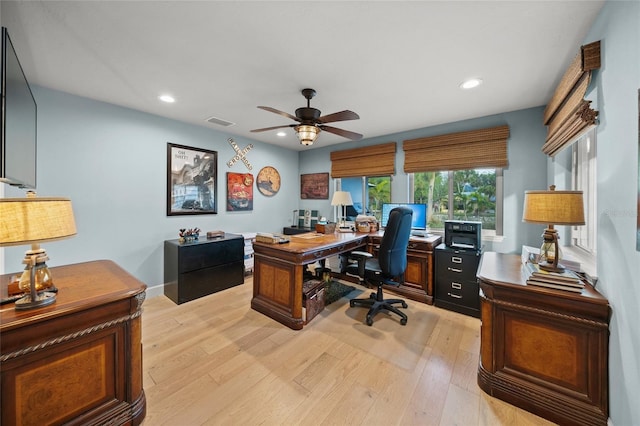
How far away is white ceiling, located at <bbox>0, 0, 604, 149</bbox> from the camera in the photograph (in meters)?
1.46

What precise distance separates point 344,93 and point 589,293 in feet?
8.15

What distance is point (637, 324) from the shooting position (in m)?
1.07

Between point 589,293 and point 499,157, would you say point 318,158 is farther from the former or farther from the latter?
point 589,293

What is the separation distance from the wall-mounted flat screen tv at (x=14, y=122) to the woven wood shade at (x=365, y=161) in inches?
152

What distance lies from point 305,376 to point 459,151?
331 cm

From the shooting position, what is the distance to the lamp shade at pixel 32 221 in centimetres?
97

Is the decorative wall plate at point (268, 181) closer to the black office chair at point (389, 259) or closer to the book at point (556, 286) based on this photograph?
the black office chair at point (389, 259)

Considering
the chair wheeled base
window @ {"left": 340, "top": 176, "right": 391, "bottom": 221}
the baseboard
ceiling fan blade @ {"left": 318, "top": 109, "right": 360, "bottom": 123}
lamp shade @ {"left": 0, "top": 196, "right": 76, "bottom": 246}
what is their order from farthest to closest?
window @ {"left": 340, "top": 176, "right": 391, "bottom": 221}, the baseboard, the chair wheeled base, ceiling fan blade @ {"left": 318, "top": 109, "right": 360, "bottom": 123}, lamp shade @ {"left": 0, "top": 196, "right": 76, "bottom": 246}

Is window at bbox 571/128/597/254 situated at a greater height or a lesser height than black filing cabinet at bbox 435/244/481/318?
greater

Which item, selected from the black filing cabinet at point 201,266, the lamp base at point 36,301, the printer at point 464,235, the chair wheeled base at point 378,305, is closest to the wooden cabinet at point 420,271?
the printer at point 464,235

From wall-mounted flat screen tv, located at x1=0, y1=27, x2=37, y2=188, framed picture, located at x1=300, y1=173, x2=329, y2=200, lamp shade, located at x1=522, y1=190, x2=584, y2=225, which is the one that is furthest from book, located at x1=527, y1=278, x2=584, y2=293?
framed picture, located at x1=300, y1=173, x2=329, y2=200

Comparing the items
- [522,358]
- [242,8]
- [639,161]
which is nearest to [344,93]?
[242,8]

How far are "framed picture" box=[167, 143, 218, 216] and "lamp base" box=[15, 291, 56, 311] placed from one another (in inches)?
96.0

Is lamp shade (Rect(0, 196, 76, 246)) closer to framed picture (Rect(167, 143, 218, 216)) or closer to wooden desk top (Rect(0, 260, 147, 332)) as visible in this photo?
wooden desk top (Rect(0, 260, 147, 332))
